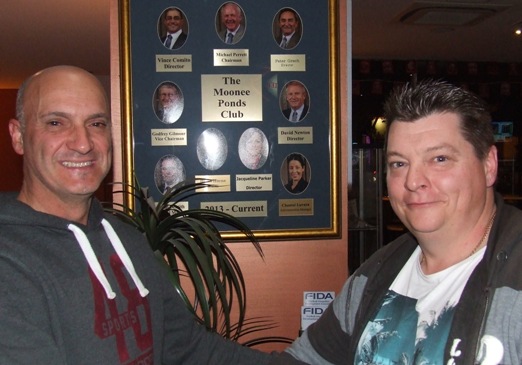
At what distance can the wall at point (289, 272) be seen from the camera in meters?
2.29

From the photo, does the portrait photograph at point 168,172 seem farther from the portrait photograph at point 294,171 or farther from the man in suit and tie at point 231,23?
the man in suit and tie at point 231,23

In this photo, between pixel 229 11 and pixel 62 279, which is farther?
pixel 229 11

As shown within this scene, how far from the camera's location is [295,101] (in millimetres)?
2234

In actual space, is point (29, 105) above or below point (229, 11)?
below

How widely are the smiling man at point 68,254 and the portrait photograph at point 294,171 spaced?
0.80 m

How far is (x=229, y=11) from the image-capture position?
220 cm

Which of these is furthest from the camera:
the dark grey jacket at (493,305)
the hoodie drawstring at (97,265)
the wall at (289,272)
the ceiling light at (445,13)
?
the ceiling light at (445,13)

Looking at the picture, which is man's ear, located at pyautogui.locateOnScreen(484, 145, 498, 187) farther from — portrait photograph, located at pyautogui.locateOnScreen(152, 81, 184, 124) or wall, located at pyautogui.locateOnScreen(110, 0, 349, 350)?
portrait photograph, located at pyautogui.locateOnScreen(152, 81, 184, 124)

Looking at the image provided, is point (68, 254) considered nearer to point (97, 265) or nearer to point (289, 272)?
point (97, 265)

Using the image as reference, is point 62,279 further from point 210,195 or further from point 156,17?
point 156,17

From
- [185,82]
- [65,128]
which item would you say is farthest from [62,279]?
[185,82]

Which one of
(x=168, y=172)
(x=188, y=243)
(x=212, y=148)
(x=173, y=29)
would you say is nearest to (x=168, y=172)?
(x=168, y=172)

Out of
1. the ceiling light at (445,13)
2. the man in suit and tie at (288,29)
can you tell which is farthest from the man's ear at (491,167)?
the ceiling light at (445,13)

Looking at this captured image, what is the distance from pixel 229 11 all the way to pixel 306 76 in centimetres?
42
